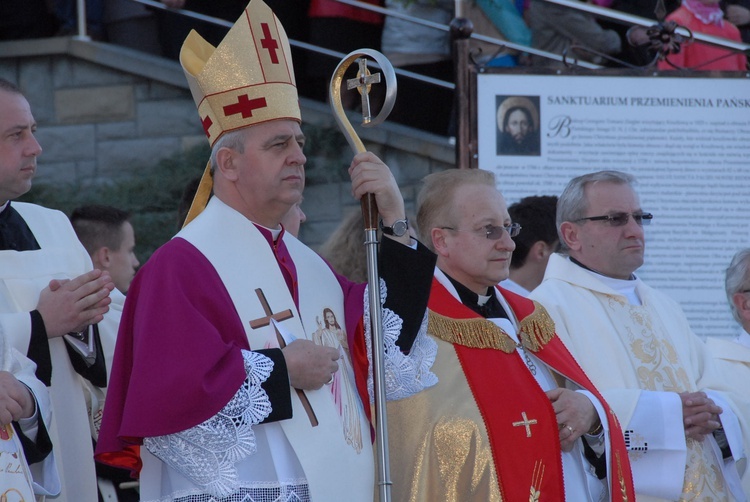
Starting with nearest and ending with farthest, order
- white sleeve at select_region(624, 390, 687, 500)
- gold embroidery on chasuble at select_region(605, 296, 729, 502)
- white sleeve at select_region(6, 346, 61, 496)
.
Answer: white sleeve at select_region(6, 346, 61, 496), white sleeve at select_region(624, 390, 687, 500), gold embroidery on chasuble at select_region(605, 296, 729, 502)

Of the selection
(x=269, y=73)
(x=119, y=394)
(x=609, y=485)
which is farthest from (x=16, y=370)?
(x=609, y=485)

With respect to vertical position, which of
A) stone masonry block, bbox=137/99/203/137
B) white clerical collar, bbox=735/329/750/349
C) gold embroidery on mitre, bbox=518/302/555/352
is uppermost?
stone masonry block, bbox=137/99/203/137

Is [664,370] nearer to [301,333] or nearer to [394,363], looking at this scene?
[394,363]

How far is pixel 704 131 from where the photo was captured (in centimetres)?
777

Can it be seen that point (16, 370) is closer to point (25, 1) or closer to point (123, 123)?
point (123, 123)

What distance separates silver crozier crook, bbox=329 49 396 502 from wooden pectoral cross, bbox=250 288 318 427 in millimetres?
220

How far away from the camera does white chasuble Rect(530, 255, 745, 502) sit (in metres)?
5.70

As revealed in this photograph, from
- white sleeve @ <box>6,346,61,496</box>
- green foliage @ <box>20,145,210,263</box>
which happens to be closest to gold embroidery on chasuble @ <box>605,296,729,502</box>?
white sleeve @ <box>6,346,61,496</box>

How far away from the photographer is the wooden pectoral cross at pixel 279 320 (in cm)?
426

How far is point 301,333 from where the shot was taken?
443 centimetres

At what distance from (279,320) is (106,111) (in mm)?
5819

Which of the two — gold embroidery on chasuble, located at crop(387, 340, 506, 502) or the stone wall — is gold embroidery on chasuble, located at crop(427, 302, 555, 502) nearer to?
gold embroidery on chasuble, located at crop(387, 340, 506, 502)

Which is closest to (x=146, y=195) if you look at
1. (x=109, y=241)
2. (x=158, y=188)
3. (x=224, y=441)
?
(x=158, y=188)

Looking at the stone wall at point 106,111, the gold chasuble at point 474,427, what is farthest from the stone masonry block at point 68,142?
the gold chasuble at point 474,427
